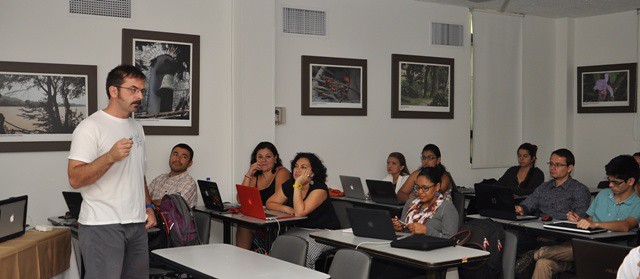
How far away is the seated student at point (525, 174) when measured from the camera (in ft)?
28.7

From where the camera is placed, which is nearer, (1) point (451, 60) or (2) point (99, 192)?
(2) point (99, 192)

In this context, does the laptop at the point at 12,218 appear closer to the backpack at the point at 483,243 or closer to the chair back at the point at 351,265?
the chair back at the point at 351,265

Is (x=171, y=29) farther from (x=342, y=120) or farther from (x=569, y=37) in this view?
(x=569, y=37)

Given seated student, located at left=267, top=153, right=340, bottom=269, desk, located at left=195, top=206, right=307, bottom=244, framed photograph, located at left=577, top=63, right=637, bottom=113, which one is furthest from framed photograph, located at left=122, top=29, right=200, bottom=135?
framed photograph, located at left=577, top=63, right=637, bottom=113

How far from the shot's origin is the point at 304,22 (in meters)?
8.66

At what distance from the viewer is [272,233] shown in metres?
6.65

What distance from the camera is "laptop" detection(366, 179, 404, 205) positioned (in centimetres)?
771

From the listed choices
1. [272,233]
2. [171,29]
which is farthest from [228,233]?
[171,29]

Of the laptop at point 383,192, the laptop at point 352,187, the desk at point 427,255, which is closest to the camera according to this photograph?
the desk at point 427,255

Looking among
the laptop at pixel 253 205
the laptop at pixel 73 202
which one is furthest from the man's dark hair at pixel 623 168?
the laptop at pixel 73 202

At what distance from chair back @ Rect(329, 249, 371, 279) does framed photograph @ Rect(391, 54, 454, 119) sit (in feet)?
17.6

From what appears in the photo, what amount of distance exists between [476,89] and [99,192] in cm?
713

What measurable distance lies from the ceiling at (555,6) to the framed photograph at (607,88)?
804 millimetres

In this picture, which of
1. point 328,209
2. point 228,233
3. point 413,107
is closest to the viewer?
point 328,209
